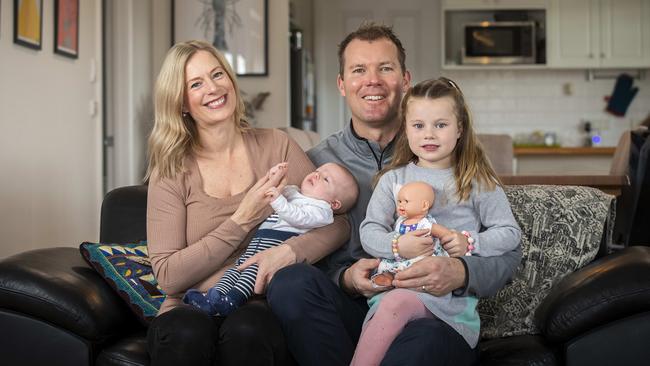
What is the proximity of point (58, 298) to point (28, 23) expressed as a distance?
2.10 meters

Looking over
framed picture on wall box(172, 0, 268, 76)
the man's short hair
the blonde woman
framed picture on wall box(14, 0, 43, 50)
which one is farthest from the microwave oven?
the blonde woman

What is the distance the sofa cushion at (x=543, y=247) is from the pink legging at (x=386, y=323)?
502mm

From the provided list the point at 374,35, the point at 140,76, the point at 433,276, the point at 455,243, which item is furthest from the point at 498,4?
the point at 433,276

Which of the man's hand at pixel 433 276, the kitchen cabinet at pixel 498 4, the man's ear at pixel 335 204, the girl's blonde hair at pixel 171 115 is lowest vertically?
the man's hand at pixel 433 276

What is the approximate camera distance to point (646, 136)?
11.0 feet

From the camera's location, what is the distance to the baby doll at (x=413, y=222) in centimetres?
194

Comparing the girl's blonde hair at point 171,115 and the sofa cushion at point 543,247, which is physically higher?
the girl's blonde hair at point 171,115

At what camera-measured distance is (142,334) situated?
6.98 ft

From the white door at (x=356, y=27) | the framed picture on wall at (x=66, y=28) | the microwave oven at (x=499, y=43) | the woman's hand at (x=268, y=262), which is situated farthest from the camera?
the white door at (x=356, y=27)

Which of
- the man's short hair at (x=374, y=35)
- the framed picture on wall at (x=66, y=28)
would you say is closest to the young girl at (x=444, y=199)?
the man's short hair at (x=374, y=35)

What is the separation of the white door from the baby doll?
5.95 metres

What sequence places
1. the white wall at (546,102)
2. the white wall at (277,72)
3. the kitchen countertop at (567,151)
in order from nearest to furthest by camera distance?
the white wall at (277,72), the kitchen countertop at (567,151), the white wall at (546,102)

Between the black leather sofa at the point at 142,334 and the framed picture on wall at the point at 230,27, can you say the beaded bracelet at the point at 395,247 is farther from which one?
the framed picture on wall at the point at 230,27

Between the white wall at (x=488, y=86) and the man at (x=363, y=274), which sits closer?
the man at (x=363, y=274)
